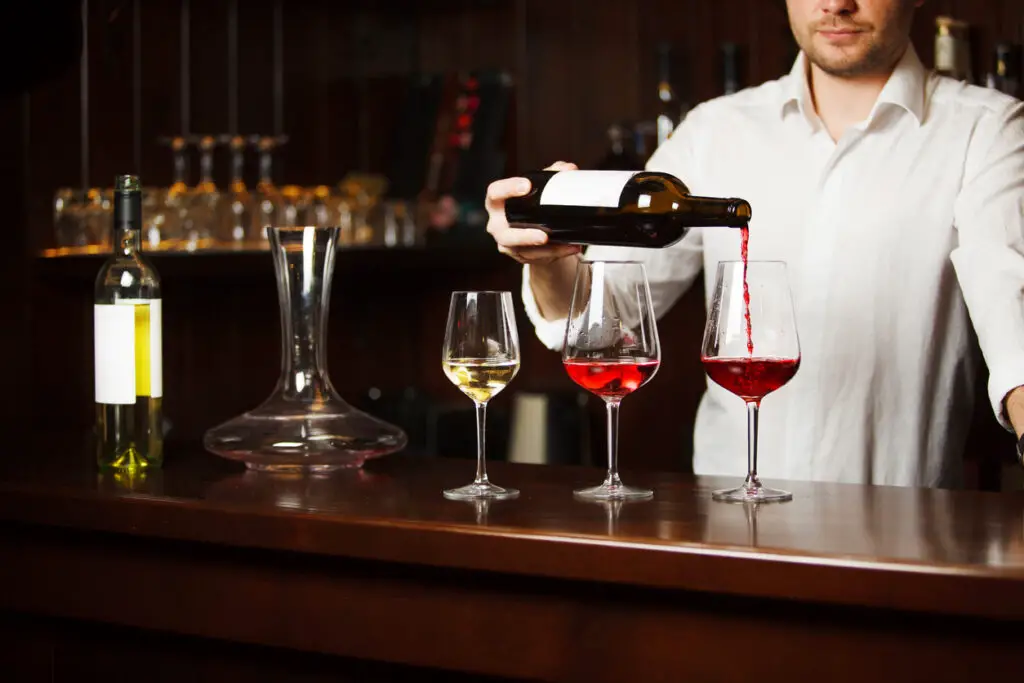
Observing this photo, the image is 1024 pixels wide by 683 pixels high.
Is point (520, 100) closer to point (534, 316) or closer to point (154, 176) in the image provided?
point (154, 176)

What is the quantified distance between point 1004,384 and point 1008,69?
133cm

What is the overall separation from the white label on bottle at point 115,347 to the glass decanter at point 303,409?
0.49ft

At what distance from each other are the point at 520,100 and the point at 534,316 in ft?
5.72

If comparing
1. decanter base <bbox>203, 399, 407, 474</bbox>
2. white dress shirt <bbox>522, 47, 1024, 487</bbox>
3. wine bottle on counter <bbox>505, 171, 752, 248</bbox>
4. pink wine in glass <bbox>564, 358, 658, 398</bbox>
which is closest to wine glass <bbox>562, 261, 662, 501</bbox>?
pink wine in glass <bbox>564, 358, 658, 398</bbox>

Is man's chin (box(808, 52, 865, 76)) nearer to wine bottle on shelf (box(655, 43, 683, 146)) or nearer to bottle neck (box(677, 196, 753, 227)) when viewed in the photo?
bottle neck (box(677, 196, 753, 227))

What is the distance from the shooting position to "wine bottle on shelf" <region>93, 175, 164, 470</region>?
1699 millimetres

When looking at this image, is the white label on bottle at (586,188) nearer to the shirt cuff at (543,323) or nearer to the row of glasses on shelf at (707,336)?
the row of glasses on shelf at (707,336)

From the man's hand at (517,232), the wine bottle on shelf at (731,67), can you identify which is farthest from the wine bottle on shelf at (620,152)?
the man's hand at (517,232)

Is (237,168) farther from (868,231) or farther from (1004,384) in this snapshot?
(1004,384)

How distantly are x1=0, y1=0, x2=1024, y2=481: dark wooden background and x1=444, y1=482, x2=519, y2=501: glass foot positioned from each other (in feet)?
4.75

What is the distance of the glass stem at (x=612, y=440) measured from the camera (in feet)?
4.95

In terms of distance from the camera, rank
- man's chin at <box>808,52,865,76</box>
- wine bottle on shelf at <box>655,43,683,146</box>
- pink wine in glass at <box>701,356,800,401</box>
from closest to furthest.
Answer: pink wine in glass at <box>701,356,800,401</box>, man's chin at <box>808,52,865,76</box>, wine bottle on shelf at <box>655,43,683,146</box>

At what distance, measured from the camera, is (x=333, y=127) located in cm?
389

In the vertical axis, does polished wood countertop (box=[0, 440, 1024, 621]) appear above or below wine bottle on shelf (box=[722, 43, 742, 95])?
below
